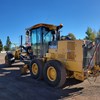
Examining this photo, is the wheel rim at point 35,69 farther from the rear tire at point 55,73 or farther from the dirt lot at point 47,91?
the rear tire at point 55,73

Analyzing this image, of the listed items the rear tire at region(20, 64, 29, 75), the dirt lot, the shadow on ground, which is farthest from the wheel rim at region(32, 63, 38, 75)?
the rear tire at region(20, 64, 29, 75)

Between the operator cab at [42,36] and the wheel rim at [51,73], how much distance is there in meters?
1.69

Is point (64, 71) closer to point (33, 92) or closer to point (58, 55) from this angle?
point (58, 55)

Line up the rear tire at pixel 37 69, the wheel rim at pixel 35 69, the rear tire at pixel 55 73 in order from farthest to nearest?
1. the wheel rim at pixel 35 69
2. the rear tire at pixel 37 69
3. the rear tire at pixel 55 73

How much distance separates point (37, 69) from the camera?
9344 millimetres

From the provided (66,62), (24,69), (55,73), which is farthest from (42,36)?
(55,73)

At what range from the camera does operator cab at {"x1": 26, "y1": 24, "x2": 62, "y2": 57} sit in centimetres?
1016

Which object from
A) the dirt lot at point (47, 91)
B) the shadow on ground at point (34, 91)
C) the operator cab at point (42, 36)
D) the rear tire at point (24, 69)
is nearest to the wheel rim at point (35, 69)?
the operator cab at point (42, 36)

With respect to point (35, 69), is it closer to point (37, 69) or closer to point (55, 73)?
point (37, 69)

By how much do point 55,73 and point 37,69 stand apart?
1.70 meters

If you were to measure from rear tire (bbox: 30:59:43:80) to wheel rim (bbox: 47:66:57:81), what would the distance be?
83cm

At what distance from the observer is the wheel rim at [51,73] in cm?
796

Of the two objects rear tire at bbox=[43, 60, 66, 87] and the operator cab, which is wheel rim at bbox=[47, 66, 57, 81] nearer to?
rear tire at bbox=[43, 60, 66, 87]

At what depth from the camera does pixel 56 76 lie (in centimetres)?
775
